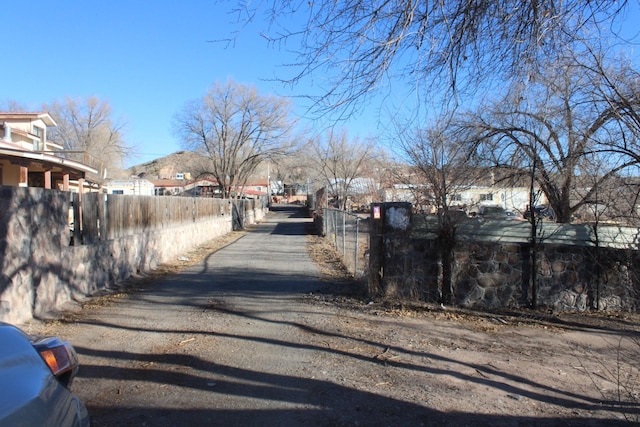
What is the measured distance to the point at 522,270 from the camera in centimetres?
771

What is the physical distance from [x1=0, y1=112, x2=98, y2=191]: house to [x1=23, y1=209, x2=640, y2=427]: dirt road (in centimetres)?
916

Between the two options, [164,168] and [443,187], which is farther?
[164,168]

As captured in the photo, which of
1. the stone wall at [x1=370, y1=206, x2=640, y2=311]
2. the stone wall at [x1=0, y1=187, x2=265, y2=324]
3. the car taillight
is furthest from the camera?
the stone wall at [x1=370, y1=206, x2=640, y2=311]

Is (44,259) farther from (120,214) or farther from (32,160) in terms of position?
(32,160)

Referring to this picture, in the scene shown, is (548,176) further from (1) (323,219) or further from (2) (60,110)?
(2) (60,110)

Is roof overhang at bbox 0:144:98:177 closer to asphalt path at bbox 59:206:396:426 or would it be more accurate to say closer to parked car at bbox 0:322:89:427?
asphalt path at bbox 59:206:396:426

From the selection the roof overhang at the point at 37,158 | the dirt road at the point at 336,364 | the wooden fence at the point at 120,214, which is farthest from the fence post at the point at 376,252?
the roof overhang at the point at 37,158

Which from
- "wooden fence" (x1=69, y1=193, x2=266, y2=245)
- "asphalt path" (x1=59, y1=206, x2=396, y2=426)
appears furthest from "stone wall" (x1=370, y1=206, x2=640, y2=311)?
"wooden fence" (x1=69, y1=193, x2=266, y2=245)

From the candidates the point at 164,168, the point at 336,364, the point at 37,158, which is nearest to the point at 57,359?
the point at 336,364

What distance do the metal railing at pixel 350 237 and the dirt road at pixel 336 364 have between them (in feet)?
8.93

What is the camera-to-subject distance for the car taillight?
2.35 m

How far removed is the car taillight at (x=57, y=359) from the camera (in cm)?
235

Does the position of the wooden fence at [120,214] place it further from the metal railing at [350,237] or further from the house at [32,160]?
the metal railing at [350,237]

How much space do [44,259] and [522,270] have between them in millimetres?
7370
